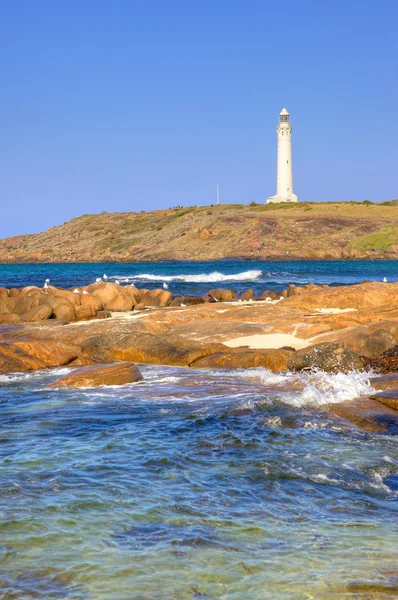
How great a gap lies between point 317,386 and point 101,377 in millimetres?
4287

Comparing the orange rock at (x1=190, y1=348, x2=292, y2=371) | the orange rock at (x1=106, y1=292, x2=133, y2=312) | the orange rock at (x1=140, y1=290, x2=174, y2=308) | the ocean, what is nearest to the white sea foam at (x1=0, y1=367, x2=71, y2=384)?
the ocean

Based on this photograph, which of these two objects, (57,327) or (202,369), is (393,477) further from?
(57,327)

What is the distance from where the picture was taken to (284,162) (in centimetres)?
12600

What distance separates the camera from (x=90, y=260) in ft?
410

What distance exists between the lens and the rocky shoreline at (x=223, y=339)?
1563cm

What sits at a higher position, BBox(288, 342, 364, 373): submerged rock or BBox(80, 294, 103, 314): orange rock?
BBox(80, 294, 103, 314): orange rock

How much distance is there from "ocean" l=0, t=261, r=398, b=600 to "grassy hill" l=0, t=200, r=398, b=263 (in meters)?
88.7

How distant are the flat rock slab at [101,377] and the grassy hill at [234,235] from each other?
85.9 metres

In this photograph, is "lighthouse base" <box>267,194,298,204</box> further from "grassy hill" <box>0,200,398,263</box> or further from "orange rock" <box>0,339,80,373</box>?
"orange rock" <box>0,339,80,373</box>

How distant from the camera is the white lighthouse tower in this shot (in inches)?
4894

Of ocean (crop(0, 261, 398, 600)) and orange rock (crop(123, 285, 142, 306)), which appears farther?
orange rock (crop(123, 285, 142, 306))

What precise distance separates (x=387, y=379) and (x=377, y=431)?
2882 millimetres

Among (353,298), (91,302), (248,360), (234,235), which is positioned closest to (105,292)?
(91,302)

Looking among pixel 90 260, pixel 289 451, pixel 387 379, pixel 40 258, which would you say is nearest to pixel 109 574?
pixel 289 451
